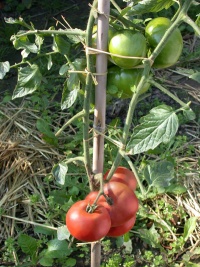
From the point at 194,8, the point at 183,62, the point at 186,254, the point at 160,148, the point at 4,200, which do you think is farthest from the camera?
the point at 194,8

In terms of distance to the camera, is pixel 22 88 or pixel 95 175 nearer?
pixel 22 88

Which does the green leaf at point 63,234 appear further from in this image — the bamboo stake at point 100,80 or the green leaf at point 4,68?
the green leaf at point 4,68

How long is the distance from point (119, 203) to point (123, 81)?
0.27m

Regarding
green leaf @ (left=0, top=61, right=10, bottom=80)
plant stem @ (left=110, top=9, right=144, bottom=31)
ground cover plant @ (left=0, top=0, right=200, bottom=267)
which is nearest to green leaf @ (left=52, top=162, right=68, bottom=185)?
ground cover plant @ (left=0, top=0, right=200, bottom=267)

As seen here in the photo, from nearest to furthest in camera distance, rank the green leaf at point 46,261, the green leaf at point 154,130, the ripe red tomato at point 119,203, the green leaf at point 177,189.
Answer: the green leaf at point 154,130 → the ripe red tomato at point 119,203 → the green leaf at point 46,261 → the green leaf at point 177,189

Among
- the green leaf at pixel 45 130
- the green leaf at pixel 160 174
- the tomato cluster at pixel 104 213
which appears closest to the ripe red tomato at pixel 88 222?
the tomato cluster at pixel 104 213

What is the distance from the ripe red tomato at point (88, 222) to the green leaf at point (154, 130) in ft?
0.55

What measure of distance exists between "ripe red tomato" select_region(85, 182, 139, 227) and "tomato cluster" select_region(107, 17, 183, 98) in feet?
0.70

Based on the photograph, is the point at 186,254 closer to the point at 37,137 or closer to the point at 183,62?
the point at 37,137

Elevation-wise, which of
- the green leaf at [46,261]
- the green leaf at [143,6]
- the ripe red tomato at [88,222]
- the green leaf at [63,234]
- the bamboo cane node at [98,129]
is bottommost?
the green leaf at [46,261]

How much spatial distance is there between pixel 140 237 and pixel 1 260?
52 centimetres

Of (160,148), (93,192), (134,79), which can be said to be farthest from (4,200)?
(134,79)

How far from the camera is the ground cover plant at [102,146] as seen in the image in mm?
868

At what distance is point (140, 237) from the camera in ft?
5.35
